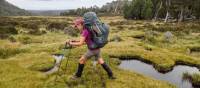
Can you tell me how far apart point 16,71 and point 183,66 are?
38.0 feet

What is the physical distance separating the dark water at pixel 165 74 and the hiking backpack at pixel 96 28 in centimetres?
547

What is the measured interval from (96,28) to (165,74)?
7406mm

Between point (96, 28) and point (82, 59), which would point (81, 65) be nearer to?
point (82, 59)

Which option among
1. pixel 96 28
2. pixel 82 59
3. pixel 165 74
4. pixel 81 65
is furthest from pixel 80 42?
pixel 165 74

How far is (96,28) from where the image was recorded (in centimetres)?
1389

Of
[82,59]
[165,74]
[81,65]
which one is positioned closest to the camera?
[82,59]

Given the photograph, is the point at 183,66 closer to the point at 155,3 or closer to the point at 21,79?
the point at 21,79

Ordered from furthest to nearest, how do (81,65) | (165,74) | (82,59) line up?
(165,74) → (81,65) → (82,59)

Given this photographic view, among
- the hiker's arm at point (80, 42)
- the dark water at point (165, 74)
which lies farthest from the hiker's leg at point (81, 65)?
the dark water at point (165, 74)

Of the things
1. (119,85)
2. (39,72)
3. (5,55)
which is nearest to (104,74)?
(119,85)

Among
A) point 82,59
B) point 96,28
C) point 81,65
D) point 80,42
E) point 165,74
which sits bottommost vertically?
point 165,74

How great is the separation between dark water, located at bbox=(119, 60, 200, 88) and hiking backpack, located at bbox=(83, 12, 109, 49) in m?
5.47

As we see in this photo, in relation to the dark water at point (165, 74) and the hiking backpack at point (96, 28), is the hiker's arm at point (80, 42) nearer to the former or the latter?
the hiking backpack at point (96, 28)

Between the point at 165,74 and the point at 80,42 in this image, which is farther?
the point at 165,74
